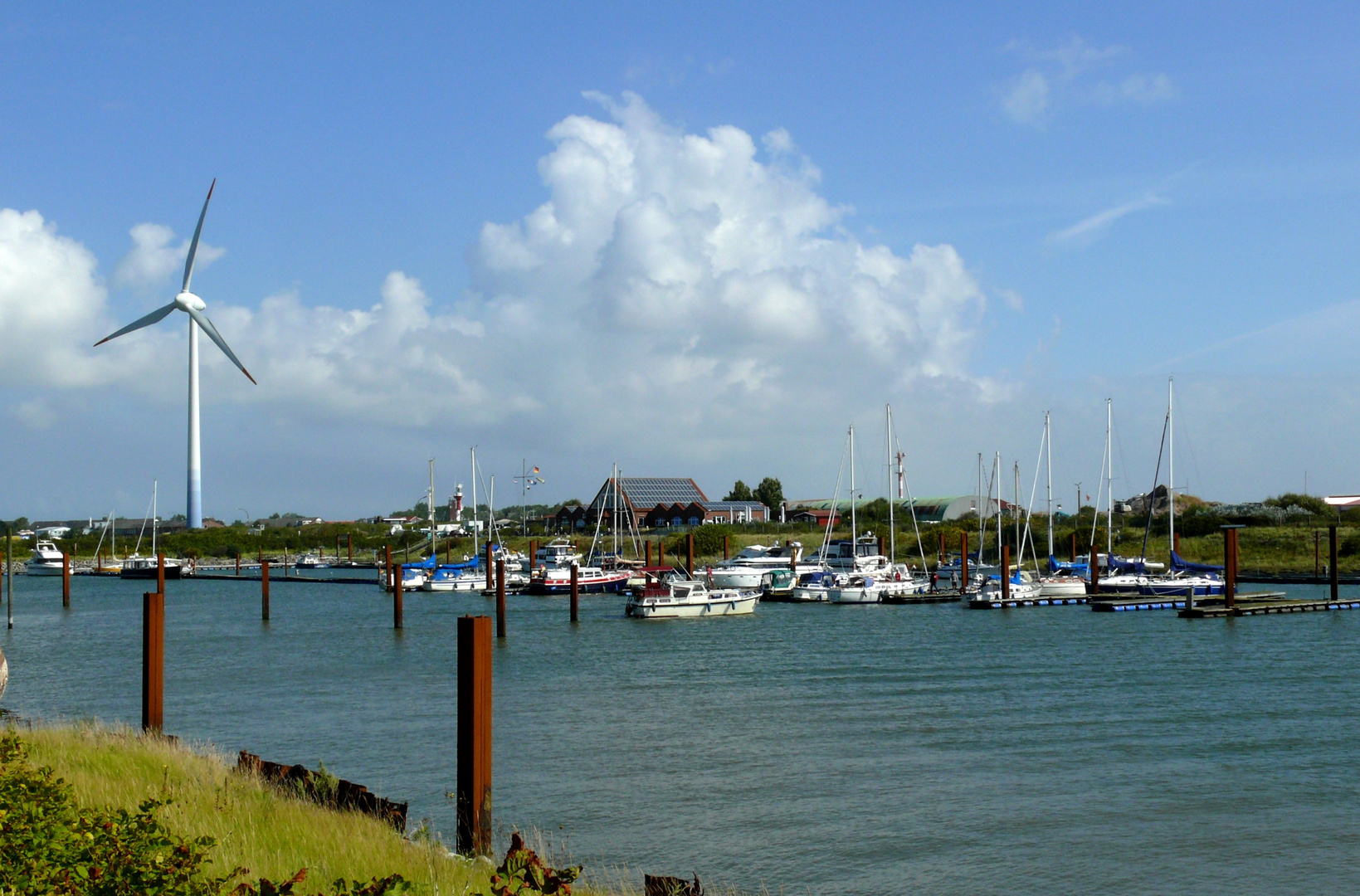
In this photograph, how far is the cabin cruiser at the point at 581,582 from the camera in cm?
9556

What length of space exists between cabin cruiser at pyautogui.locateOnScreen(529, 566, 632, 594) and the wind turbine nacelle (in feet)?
111

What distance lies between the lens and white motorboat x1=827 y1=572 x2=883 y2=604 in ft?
279

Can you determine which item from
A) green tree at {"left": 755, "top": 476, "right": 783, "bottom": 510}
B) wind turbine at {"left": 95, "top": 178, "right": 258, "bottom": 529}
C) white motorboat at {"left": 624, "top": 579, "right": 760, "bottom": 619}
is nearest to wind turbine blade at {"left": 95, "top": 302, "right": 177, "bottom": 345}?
wind turbine at {"left": 95, "top": 178, "right": 258, "bottom": 529}

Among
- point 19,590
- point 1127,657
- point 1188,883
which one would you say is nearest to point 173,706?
point 1188,883

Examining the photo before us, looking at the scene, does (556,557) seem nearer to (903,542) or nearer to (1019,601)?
(903,542)

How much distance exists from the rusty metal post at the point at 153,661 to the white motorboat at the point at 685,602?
46.6m

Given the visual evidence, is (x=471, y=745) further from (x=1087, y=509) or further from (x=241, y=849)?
(x=1087, y=509)

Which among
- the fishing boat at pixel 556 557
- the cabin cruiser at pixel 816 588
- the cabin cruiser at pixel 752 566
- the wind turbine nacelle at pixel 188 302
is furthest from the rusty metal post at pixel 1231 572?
the wind turbine nacelle at pixel 188 302

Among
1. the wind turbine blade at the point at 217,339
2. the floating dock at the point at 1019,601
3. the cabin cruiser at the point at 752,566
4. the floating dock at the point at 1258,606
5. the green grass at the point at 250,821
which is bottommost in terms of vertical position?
the floating dock at the point at 1019,601

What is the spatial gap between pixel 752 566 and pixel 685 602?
99.7ft

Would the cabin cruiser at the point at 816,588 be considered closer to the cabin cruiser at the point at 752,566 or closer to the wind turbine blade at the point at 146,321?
the cabin cruiser at the point at 752,566

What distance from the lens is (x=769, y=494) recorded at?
19038cm

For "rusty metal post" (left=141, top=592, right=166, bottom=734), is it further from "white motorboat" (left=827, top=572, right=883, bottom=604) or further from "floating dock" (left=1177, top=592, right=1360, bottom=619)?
"white motorboat" (left=827, top=572, right=883, bottom=604)

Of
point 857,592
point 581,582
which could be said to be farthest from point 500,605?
point 581,582
